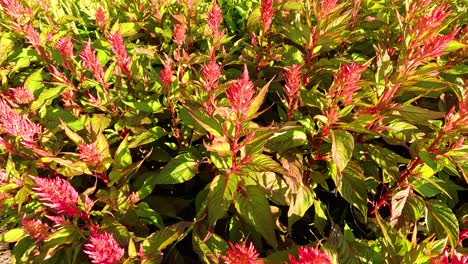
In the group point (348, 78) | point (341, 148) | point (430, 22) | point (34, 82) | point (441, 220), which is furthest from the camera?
point (34, 82)

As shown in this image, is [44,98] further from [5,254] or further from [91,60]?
[5,254]

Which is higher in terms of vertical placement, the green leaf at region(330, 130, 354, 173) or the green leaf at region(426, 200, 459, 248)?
the green leaf at region(330, 130, 354, 173)

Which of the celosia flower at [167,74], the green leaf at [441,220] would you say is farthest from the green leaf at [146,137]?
the green leaf at [441,220]

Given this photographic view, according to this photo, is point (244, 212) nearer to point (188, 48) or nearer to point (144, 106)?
point (144, 106)

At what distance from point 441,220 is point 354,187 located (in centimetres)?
48

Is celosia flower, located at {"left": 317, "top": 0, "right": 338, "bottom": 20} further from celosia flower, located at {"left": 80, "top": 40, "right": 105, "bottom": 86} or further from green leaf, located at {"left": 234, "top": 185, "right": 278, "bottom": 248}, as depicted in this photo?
celosia flower, located at {"left": 80, "top": 40, "right": 105, "bottom": 86}

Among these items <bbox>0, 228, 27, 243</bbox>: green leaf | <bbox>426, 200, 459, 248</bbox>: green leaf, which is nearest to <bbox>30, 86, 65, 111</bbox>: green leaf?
<bbox>0, 228, 27, 243</bbox>: green leaf

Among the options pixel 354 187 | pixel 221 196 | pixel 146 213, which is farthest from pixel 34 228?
pixel 354 187

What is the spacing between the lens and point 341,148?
5.77 feet

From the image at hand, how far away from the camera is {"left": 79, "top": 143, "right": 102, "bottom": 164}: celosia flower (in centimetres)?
164

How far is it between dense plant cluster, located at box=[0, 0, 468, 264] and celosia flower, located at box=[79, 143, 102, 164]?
0.03 ft

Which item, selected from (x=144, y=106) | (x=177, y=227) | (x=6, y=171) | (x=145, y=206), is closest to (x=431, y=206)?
(x=177, y=227)

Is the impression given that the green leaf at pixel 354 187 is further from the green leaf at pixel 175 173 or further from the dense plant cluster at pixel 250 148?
the green leaf at pixel 175 173

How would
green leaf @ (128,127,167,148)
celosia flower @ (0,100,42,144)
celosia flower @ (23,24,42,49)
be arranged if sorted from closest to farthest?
celosia flower @ (0,100,42,144) → green leaf @ (128,127,167,148) → celosia flower @ (23,24,42,49)
